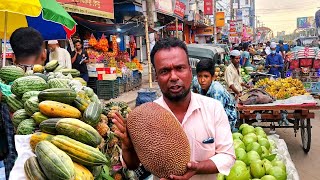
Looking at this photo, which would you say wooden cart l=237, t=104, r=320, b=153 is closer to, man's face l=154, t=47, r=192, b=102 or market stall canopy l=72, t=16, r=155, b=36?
man's face l=154, t=47, r=192, b=102

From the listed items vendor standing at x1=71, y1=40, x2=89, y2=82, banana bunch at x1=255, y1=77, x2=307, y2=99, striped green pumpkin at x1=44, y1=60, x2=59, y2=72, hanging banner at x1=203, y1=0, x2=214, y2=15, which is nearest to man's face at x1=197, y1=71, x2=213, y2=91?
striped green pumpkin at x1=44, y1=60, x2=59, y2=72

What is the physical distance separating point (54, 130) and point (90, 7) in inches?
387

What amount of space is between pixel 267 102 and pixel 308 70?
6899mm

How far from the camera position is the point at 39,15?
526cm

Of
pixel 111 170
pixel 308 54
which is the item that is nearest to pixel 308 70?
pixel 308 54

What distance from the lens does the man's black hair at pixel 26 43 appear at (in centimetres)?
347

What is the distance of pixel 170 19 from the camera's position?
25734mm

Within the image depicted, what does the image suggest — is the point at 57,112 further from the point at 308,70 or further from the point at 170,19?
the point at 170,19

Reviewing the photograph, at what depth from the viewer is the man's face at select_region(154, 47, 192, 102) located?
1.90m

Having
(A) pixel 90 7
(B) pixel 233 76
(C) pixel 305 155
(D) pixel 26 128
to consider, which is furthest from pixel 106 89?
(D) pixel 26 128

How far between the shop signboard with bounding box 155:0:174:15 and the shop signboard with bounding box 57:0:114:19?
227 inches

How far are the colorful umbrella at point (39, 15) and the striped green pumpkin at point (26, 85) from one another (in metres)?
1.64

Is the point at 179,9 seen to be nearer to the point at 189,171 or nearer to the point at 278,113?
the point at 278,113

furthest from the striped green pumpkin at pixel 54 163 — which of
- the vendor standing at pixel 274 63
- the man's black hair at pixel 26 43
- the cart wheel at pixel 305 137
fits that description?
the vendor standing at pixel 274 63
